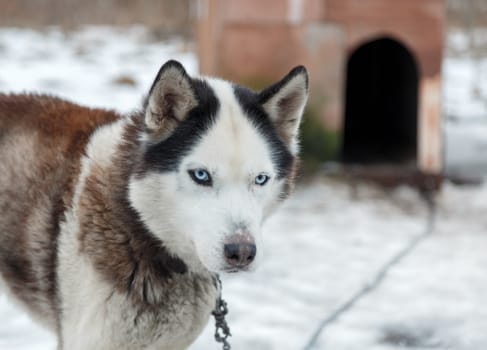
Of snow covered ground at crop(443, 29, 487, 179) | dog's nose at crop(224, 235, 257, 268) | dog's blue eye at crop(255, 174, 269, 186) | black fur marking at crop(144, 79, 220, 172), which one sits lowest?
snow covered ground at crop(443, 29, 487, 179)

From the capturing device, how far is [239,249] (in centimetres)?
207

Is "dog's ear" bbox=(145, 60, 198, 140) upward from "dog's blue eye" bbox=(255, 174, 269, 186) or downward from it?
upward

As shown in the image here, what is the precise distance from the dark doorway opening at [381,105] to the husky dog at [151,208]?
548cm

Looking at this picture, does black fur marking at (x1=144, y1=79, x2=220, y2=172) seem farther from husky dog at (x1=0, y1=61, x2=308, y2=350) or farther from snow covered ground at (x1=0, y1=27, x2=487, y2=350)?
snow covered ground at (x1=0, y1=27, x2=487, y2=350)

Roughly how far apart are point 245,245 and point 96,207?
59cm

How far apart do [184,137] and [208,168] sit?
0.51 ft

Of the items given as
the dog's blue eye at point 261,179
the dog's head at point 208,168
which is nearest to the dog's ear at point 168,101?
the dog's head at point 208,168

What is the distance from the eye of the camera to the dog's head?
6.97 feet

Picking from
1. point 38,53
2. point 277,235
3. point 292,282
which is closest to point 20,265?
point 292,282

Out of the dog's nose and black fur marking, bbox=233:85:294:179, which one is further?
black fur marking, bbox=233:85:294:179

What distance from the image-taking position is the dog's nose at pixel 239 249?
2.07 m

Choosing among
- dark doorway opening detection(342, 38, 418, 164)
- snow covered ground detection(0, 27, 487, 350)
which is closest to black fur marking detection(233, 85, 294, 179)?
snow covered ground detection(0, 27, 487, 350)

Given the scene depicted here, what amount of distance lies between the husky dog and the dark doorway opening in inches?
216

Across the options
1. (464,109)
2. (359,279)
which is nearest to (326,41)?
(359,279)
